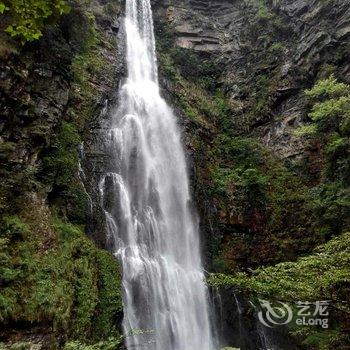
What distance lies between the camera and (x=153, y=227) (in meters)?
13.4

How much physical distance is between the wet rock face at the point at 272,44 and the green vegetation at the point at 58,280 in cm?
1161

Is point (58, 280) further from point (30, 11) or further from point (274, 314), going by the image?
point (274, 314)

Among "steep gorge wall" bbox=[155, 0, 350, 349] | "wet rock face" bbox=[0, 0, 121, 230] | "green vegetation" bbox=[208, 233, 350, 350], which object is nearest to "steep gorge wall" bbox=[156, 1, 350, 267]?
"steep gorge wall" bbox=[155, 0, 350, 349]

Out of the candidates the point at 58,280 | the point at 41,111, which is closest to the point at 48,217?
the point at 58,280

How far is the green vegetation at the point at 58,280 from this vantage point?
24.1 feet

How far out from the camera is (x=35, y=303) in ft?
24.2

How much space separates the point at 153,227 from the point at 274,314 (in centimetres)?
505

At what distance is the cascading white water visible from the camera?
10.9 meters

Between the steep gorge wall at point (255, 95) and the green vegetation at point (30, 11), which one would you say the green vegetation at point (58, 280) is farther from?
the steep gorge wall at point (255, 95)

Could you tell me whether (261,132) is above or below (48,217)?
above

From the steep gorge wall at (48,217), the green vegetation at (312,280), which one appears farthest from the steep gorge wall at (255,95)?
the green vegetation at (312,280)

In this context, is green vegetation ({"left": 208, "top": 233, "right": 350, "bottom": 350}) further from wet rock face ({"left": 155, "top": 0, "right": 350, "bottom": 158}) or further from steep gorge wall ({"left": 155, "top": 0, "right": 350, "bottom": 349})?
wet rock face ({"left": 155, "top": 0, "right": 350, "bottom": 158})

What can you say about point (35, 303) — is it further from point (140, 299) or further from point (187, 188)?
point (187, 188)

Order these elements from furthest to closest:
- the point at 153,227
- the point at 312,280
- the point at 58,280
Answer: the point at 153,227, the point at 58,280, the point at 312,280
